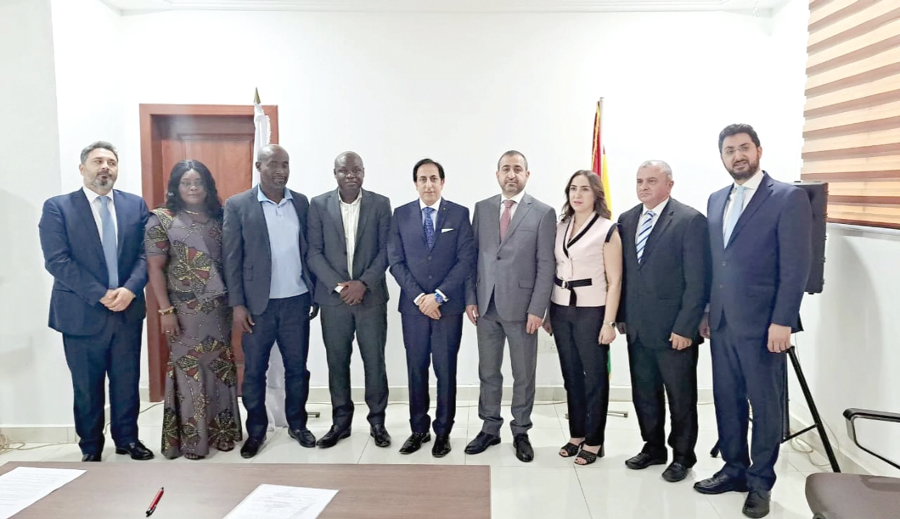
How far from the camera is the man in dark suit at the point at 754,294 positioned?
9.09 feet

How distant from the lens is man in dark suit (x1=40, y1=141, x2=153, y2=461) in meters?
3.29

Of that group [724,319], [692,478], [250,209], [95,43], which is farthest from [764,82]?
[95,43]

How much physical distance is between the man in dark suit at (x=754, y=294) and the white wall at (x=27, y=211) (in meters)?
3.71

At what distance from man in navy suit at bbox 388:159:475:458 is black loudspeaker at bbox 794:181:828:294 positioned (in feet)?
5.65

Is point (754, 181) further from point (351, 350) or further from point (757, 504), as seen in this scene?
point (351, 350)

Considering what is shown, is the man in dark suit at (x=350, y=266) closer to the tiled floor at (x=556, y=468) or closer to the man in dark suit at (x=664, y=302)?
the tiled floor at (x=556, y=468)

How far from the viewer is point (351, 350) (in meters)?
3.68

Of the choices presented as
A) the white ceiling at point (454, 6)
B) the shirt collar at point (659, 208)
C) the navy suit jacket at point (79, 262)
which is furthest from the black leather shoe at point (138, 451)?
the shirt collar at point (659, 208)

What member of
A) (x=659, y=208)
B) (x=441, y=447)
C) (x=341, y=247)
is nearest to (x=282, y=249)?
(x=341, y=247)

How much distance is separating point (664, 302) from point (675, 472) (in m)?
0.90

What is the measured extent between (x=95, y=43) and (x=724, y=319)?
4.16 m

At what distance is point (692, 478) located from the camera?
128 inches

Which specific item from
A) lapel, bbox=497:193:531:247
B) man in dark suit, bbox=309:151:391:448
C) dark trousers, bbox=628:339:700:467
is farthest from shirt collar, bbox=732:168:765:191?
man in dark suit, bbox=309:151:391:448

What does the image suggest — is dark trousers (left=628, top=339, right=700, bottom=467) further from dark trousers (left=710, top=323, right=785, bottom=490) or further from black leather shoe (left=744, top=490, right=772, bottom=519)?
→ black leather shoe (left=744, top=490, right=772, bottom=519)
